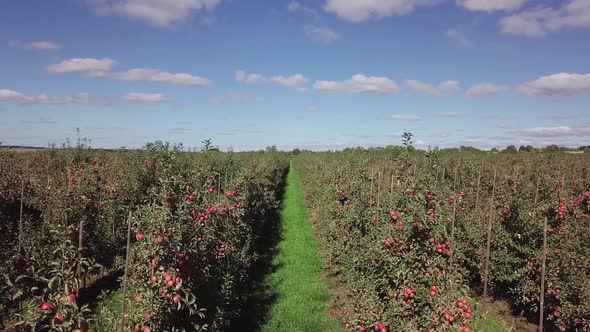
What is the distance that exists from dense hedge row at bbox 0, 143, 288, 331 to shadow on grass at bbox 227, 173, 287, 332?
0.31m

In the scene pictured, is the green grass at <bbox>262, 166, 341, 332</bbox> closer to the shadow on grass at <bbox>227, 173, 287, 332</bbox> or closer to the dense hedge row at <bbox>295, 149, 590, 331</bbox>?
the shadow on grass at <bbox>227, 173, 287, 332</bbox>

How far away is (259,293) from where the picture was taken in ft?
28.6

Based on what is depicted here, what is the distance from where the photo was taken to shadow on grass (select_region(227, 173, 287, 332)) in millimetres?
7238

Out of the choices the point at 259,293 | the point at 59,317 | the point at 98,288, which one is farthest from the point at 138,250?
the point at 98,288

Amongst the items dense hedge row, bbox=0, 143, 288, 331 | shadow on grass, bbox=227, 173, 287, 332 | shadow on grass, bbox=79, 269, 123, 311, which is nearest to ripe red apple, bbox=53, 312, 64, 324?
dense hedge row, bbox=0, 143, 288, 331

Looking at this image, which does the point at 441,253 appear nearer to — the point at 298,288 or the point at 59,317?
the point at 59,317

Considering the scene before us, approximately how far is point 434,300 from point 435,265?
448mm

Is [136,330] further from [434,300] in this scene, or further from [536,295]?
[536,295]

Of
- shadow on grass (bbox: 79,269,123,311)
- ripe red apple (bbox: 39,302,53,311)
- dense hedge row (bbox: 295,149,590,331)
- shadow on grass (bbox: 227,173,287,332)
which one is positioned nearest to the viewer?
ripe red apple (bbox: 39,302,53,311)

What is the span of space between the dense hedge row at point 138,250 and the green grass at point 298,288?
91 cm

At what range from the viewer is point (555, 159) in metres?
18.1

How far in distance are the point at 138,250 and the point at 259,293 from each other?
5204 mm

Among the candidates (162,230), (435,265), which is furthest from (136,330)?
(435,265)

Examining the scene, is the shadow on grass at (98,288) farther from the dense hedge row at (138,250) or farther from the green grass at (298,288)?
the green grass at (298,288)
